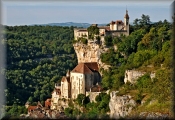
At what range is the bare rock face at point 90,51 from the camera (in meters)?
22.5

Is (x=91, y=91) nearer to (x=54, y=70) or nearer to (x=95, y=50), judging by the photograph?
(x=95, y=50)

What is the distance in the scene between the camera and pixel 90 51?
2353cm

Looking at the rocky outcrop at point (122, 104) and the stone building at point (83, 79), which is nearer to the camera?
the rocky outcrop at point (122, 104)

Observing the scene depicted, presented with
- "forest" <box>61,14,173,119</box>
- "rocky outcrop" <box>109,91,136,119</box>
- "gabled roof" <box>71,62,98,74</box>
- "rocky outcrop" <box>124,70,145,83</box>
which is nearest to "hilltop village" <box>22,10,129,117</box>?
"gabled roof" <box>71,62,98,74</box>

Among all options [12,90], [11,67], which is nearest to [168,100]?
[12,90]

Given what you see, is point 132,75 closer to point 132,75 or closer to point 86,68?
point 132,75

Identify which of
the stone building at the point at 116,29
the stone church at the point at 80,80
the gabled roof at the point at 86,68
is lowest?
the stone church at the point at 80,80

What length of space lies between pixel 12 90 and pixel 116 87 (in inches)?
497

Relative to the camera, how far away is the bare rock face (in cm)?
2247

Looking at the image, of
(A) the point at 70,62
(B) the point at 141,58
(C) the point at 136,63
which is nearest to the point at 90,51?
(C) the point at 136,63

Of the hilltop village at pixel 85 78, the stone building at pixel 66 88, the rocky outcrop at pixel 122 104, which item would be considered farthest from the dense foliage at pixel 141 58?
the stone building at pixel 66 88

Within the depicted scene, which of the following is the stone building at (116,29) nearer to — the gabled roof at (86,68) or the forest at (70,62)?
the forest at (70,62)

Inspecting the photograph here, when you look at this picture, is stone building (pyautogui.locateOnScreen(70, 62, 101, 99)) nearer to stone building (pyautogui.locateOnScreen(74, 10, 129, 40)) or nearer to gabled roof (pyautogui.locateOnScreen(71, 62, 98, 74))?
gabled roof (pyautogui.locateOnScreen(71, 62, 98, 74))

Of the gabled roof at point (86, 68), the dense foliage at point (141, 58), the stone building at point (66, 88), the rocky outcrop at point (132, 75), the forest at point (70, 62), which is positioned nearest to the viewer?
the dense foliage at point (141, 58)
